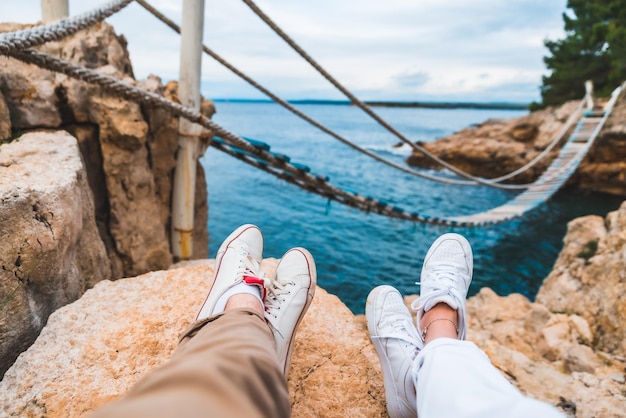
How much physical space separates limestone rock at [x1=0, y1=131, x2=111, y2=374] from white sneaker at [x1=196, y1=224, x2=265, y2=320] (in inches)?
24.7

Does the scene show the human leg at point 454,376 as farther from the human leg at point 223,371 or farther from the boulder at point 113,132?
the boulder at point 113,132

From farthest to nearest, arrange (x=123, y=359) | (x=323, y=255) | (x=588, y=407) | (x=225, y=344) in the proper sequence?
1. (x=323, y=255)
2. (x=588, y=407)
3. (x=123, y=359)
4. (x=225, y=344)

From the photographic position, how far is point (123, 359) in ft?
4.37

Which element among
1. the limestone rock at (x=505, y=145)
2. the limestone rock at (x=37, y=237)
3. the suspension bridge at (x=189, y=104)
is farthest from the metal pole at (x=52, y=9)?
the limestone rock at (x=505, y=145)

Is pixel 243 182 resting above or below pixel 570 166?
below

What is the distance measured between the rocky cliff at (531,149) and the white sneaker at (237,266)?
12827mm

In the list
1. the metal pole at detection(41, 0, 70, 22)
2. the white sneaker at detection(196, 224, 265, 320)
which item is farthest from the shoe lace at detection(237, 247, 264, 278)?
the metal pole at detection(41, 0, 70, 22)

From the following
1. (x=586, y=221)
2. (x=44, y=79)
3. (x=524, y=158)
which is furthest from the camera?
(x=524, y=158)

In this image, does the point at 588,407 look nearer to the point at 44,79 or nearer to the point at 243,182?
the point at 44,79

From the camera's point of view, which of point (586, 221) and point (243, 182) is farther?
point (243, 182)

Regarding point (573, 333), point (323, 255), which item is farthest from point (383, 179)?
point (573, 333)

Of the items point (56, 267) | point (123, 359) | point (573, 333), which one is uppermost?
point (56, 267)

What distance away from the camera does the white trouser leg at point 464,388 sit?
778 millimetres

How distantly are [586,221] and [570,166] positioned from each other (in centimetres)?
508
